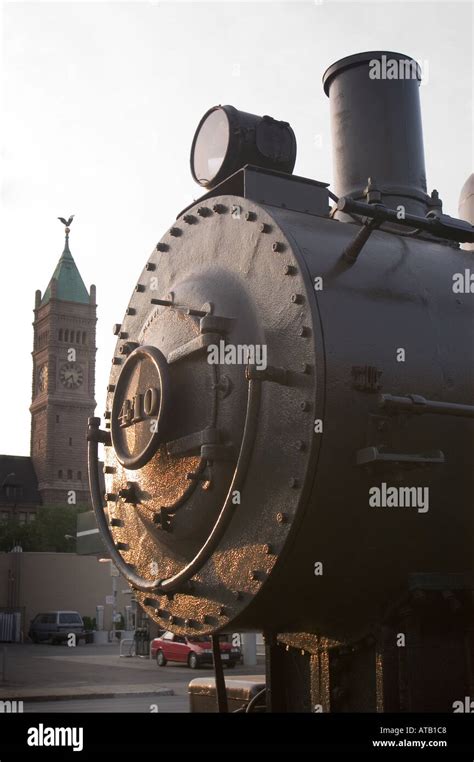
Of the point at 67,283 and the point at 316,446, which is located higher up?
the point at 67,283

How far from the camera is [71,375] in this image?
318 ft

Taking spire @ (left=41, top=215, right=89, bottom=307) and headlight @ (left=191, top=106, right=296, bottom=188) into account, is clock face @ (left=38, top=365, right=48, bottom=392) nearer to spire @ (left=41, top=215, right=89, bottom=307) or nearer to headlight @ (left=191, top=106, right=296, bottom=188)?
spire @ (left=41, top=215, right=89, bottom=307)

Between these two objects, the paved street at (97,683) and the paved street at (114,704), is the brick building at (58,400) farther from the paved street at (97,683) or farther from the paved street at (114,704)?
the paved street at (114,704)

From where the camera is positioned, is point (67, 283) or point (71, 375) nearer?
point (71, 375)

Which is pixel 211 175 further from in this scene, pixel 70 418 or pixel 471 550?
pixel 70 418

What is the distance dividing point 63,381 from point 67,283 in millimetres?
11381

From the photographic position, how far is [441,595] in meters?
3.41

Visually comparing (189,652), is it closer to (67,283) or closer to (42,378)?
(42,378)

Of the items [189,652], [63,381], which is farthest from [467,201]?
[63,381]

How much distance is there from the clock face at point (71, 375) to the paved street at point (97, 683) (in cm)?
6831

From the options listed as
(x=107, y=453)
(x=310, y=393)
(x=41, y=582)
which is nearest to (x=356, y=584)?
(x=310, y=393)

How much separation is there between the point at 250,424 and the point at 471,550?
1.01 metres

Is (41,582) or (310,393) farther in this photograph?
(41,582)

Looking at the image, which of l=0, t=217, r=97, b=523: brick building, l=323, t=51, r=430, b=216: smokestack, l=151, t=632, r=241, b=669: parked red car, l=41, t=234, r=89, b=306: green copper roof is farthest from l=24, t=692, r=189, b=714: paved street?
l=41, t=234, r=89, b=306: green copper roof
